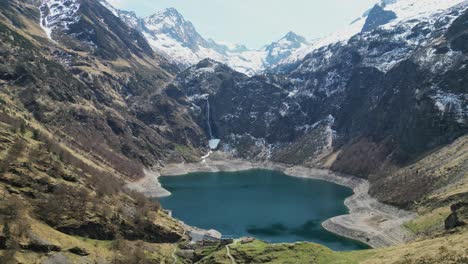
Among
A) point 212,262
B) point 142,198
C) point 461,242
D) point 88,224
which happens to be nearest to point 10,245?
point 88,224

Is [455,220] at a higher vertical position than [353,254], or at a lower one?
higher

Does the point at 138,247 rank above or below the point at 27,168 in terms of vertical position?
below

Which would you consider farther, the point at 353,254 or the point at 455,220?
the point at 455,220

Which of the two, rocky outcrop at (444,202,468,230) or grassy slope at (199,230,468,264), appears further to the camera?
rocky outcrop at (444,202,468,230)

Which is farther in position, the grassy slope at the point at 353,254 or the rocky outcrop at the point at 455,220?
the rocky outcrop at the point at 455,220

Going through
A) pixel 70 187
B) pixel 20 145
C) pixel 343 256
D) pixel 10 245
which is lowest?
pixel 10 245

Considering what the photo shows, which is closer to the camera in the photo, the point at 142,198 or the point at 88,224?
the point at 88,224

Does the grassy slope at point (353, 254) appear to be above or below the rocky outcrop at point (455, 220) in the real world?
below

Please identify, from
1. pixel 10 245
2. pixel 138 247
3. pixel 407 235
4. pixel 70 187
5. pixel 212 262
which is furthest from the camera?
pixel 407 235

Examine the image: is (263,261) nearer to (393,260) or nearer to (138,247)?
(393,260)

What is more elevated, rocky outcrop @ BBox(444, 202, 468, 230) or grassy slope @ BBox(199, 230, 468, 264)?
rocky outcrop @ BBox(444, 202, 468, 230)

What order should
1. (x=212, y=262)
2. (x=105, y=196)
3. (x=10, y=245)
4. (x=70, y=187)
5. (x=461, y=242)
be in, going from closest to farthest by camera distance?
1. (x=461, y=242)
2. (x=10, y=245)
3. (x=212, y=262)
4. (x=70, y=187)
5. (x=105, y=196)
